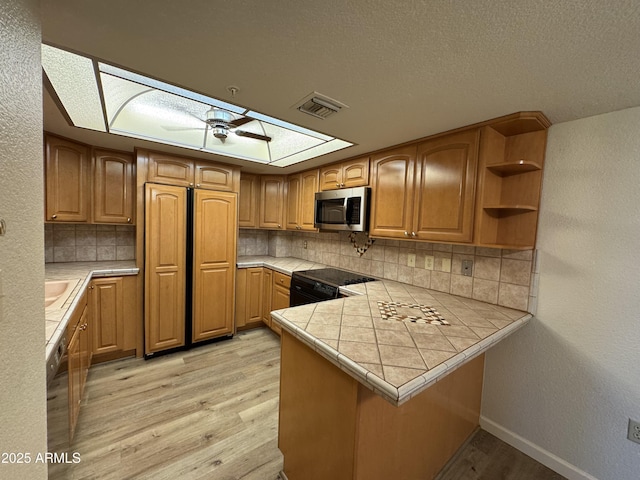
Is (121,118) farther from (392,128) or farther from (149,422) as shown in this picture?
(149,422)

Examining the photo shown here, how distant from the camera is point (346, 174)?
2709 mm

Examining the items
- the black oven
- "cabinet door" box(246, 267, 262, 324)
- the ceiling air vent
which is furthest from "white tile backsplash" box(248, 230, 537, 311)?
the ceiling air vent

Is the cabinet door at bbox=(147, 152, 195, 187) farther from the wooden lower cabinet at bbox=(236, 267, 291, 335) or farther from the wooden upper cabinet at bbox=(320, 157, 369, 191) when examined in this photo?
the wooden upper cabinet at bbox=(320, 157, 369, 191)

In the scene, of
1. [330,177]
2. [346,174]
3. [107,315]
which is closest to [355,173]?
[346,174]

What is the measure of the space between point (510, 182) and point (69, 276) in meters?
3.45

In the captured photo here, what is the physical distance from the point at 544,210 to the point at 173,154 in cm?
318

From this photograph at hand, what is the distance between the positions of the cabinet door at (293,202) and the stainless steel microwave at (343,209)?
521mm

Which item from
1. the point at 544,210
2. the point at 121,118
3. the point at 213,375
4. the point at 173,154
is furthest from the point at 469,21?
the point at 213,375

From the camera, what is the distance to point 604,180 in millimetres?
1470

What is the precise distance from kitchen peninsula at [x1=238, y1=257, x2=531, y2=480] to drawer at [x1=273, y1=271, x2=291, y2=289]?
4.24ft

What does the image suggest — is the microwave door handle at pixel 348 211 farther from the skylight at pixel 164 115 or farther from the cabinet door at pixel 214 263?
the cabinet door at pixel 214 263

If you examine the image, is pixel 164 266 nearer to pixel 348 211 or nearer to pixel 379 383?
pixel 348 211

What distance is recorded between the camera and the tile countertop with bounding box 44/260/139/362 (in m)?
1.14

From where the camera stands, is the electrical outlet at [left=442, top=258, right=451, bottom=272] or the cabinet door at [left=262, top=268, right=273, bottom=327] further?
the cabinet door at [left=262, top=268, right=273, bottom=327]
